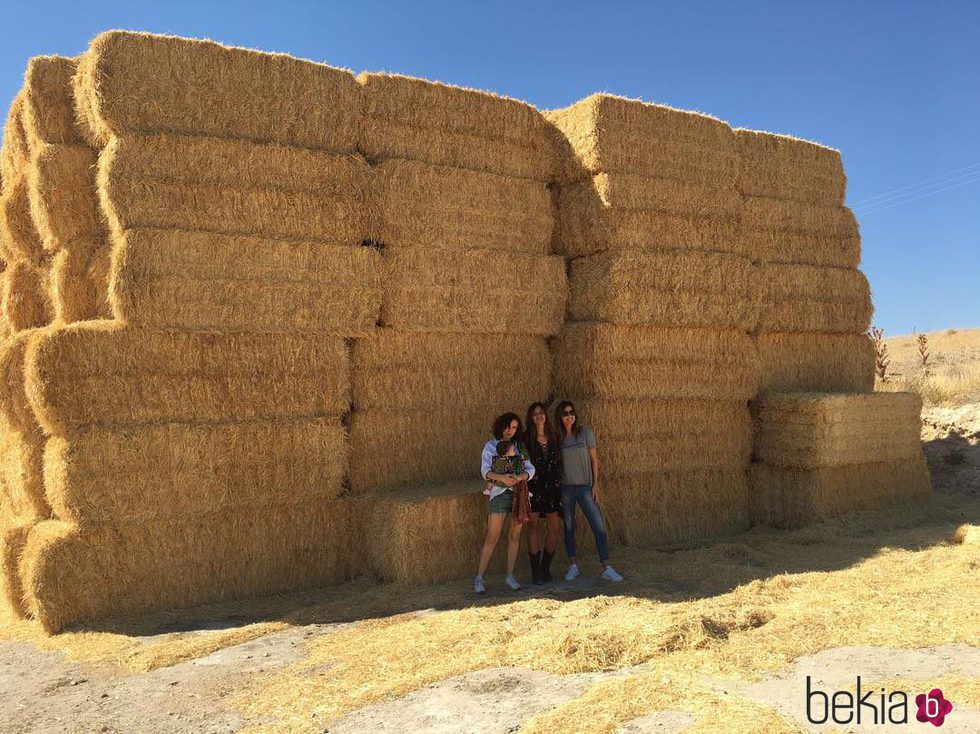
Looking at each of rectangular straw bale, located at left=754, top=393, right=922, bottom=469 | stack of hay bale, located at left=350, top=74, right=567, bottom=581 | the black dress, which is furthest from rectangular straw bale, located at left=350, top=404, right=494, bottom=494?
rectangular straw bale, located at left=754, top=393, right=922, bottom=469

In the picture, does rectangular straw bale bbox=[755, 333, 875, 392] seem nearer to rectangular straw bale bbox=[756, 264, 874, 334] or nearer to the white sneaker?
rectangular straw bale bbox=[756, 264, 874, 334]

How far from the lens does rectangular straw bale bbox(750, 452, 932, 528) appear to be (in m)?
10.8

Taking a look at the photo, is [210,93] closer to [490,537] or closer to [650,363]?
[490,537]

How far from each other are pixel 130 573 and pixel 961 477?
460 inches

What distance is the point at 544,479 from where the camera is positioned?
869 cm

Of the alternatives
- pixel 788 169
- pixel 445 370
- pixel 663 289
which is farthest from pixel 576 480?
pixel 788 169

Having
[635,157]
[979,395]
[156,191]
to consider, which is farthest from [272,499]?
[979,395]

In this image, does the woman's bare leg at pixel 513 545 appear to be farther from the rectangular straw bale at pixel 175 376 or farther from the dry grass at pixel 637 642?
the rectangular straw bale at pixel 175 376

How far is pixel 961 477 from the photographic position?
13109 mm

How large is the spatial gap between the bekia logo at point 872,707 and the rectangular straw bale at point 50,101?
7768mm

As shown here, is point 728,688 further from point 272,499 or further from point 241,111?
point 241,111

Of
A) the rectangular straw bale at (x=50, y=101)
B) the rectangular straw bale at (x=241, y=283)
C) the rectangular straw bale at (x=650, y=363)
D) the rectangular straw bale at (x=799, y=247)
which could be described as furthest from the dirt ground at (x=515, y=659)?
the rectangular straw bale at (x=50, y=101)

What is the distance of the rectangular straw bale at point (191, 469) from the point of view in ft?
24.2

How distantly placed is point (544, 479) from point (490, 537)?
2.93 ft
